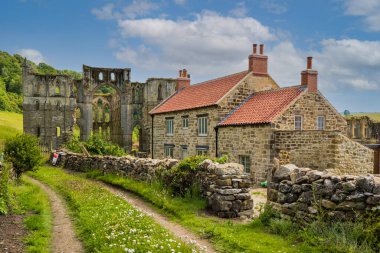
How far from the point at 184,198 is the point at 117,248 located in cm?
585

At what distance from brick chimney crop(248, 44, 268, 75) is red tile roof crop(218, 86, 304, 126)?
1.91m

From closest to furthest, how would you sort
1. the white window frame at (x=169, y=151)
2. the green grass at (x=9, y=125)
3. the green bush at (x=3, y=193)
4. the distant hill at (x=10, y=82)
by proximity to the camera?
the green bush at (x=3, y=193)
the white window frame at (x=169, y=151)
the green grass at (x=9, y=125)
the distant hill at (x=10, y=82)

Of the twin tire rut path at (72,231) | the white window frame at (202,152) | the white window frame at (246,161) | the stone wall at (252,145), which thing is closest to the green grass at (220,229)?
the twin tire rut path at (72,231)

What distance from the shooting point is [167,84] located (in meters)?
56.1

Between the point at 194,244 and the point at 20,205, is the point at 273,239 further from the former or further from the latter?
the point at 20,205

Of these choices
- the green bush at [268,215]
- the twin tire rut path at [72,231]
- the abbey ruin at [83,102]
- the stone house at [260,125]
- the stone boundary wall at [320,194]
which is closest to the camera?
the stone boundary wall at [320,194]

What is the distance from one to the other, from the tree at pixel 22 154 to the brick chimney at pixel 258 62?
53.0 ft

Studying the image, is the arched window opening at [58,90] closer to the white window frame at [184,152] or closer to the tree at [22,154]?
the white window frame at [184,152]

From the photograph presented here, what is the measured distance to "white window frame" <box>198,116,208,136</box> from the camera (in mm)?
29016

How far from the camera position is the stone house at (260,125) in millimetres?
22234

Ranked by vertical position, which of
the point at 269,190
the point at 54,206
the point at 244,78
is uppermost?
the point at 244,78

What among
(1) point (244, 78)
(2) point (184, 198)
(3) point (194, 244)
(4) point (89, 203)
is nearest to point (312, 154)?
(1) point (244, 78)

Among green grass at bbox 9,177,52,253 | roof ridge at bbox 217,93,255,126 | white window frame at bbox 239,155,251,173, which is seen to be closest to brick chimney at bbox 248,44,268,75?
roof ridge at bbox 217,93,255,126

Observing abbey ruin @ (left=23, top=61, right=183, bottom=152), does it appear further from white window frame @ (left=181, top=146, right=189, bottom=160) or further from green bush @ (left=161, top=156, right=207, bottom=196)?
green bush @ (left=161, top=156, right=207, bottom=196)
